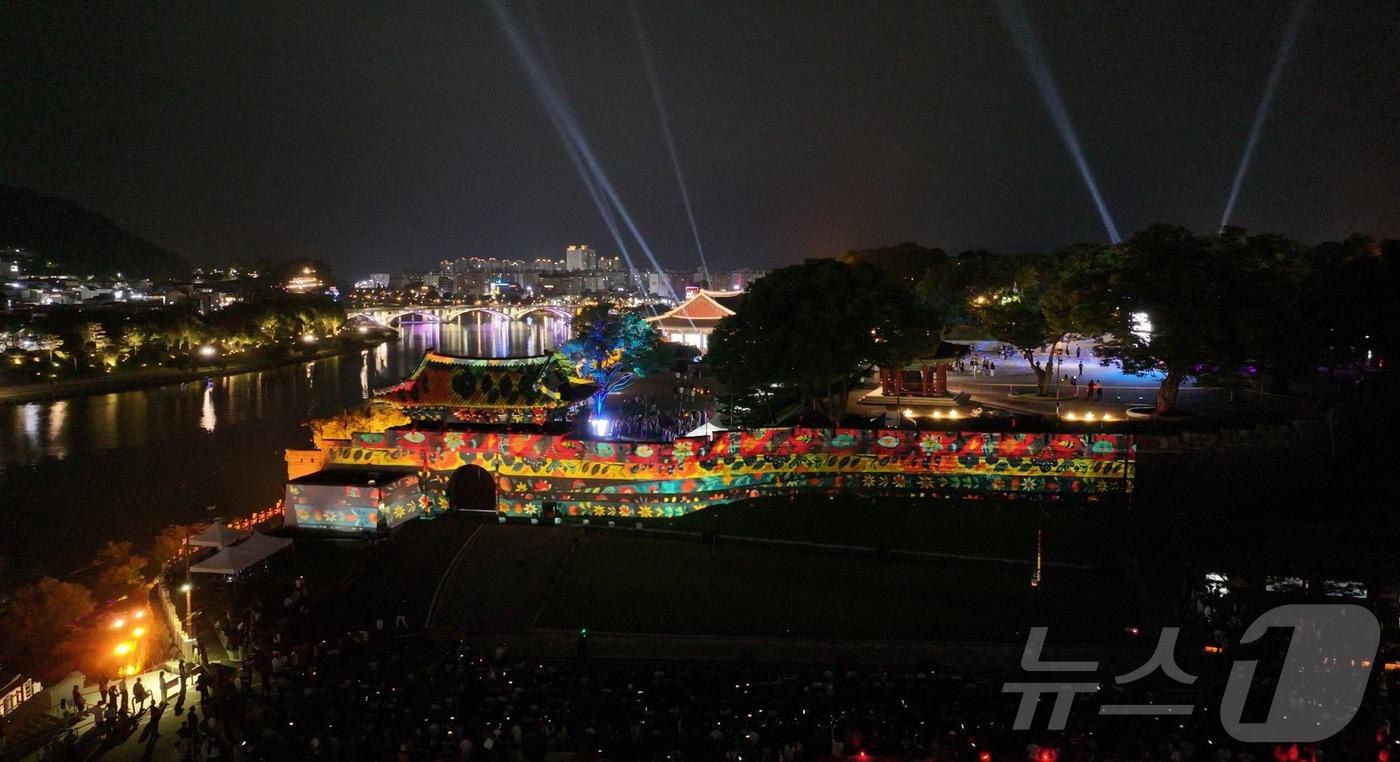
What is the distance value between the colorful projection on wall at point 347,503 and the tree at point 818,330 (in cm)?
1043

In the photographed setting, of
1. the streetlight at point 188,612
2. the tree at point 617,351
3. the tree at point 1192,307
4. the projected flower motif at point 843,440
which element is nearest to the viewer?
the streetlight at point 188,612

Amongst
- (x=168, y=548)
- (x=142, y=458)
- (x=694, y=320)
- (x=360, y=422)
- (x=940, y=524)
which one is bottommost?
(x=142, y=458)

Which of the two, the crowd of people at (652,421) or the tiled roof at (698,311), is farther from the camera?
the tiled roof at (698,311)

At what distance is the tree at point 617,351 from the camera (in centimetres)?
4912

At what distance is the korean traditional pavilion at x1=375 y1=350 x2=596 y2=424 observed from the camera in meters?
26.0

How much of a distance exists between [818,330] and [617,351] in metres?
26.8

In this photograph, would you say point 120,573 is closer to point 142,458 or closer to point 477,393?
point 477,393

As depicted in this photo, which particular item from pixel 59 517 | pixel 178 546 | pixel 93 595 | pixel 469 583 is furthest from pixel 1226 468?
pixel 59 517

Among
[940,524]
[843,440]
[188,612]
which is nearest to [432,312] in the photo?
[843,440]

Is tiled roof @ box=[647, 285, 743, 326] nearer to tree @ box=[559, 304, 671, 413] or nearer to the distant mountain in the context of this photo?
tree @ box=[559, 304, 671, 413]

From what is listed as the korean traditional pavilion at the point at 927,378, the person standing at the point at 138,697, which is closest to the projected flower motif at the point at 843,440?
the korean traditional pavilion at the point at 927,378

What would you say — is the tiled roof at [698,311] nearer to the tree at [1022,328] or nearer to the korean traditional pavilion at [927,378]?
the korean traditional pavilion at [927,378]

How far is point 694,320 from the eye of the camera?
63.8 m

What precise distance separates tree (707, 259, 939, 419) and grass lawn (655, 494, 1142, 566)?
16.2 ft
